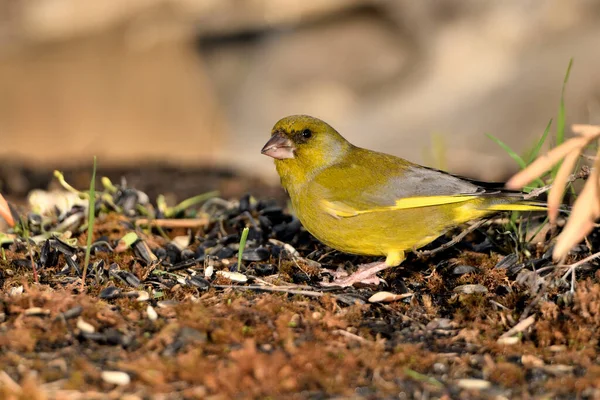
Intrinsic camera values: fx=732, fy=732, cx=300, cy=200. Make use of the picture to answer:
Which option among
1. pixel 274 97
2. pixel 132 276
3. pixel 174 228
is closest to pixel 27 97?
pixel 274 97

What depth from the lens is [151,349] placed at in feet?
9.64

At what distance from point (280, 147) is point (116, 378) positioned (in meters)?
1.88

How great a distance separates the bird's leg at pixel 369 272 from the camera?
148 inches

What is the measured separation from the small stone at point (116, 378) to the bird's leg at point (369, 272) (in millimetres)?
1334

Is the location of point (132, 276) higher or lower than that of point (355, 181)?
lower

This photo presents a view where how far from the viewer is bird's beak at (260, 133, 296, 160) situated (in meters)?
4.16

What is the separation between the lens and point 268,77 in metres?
13.0

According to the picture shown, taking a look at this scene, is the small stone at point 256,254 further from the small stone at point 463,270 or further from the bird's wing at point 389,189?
the small stone at point 463,270

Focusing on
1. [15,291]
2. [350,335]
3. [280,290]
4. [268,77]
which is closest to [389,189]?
[280,290]

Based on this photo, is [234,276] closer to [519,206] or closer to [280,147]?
[280,147]

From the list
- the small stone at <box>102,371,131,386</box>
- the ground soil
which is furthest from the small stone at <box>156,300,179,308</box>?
the small stone at <box>102,371,131,386</box>

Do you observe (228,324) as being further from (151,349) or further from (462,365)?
(462,365)

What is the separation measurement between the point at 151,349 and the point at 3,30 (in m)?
10.4

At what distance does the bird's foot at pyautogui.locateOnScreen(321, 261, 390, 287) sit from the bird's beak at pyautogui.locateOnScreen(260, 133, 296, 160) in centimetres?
78
